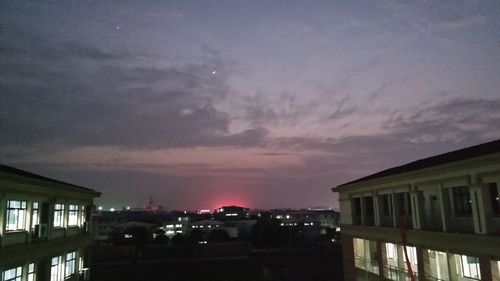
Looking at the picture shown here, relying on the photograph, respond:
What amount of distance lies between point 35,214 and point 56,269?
4.69m

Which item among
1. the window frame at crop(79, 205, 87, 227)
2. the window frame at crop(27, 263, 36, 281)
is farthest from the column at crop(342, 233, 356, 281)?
the window frame at crop(27, 263, 36, 281)

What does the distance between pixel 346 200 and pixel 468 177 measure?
1424 centimetres

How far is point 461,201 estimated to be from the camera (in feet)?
56.9

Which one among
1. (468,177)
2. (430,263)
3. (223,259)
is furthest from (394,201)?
(223,259)

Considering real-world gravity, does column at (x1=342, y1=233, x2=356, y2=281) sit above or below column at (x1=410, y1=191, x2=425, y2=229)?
below

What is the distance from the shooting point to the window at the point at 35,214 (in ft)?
63.4

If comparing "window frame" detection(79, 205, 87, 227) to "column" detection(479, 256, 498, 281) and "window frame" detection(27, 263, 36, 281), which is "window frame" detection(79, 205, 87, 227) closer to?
"window frame" detection(27, 263, 36, 281)

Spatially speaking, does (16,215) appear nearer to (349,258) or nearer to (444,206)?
(444,206)

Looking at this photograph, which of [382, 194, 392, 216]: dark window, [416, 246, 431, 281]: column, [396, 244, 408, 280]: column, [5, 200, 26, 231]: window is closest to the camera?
[5, 200, 26, 231]: window

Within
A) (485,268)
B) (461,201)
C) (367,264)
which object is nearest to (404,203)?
(461,201)

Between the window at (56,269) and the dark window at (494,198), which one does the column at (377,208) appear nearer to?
the dark window at (494,198)

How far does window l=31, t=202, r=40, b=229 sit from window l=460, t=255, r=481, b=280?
2005 cm

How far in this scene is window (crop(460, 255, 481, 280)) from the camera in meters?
17.7

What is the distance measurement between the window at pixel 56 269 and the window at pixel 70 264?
103 cm
